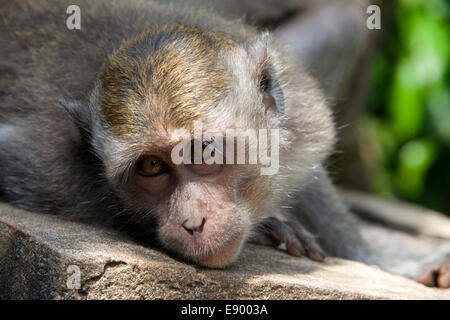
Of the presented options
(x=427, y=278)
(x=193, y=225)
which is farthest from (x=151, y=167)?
(x=427, y=278)

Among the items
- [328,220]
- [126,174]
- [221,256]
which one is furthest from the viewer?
[328,220]

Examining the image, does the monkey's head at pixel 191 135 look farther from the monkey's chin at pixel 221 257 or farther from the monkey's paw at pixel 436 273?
the monkey's paw at pixel 436 273

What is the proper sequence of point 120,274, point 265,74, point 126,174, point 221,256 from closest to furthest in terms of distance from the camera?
point 120,274, point 221,256, point 126,174, point 265,74

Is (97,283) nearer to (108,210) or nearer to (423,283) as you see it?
(108,210)

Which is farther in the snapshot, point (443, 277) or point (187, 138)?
point (443, 277)

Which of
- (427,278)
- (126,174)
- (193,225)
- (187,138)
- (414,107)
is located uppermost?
(414,107)

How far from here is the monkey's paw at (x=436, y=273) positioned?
4.72m

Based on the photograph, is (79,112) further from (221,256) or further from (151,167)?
(221,256)

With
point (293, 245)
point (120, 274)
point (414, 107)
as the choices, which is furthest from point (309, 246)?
point (414, 107)

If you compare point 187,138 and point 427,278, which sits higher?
point 187,138

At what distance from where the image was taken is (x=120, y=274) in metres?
3.22

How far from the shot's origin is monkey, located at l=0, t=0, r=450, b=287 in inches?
143

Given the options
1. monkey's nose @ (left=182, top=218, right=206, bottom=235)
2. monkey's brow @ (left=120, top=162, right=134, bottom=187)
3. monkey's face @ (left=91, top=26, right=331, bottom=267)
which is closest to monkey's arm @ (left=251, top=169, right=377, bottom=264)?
monkey's face @ (left=91, top=26, right=331, bottom=267)

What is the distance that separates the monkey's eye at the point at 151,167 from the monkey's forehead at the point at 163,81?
21 centimetres
